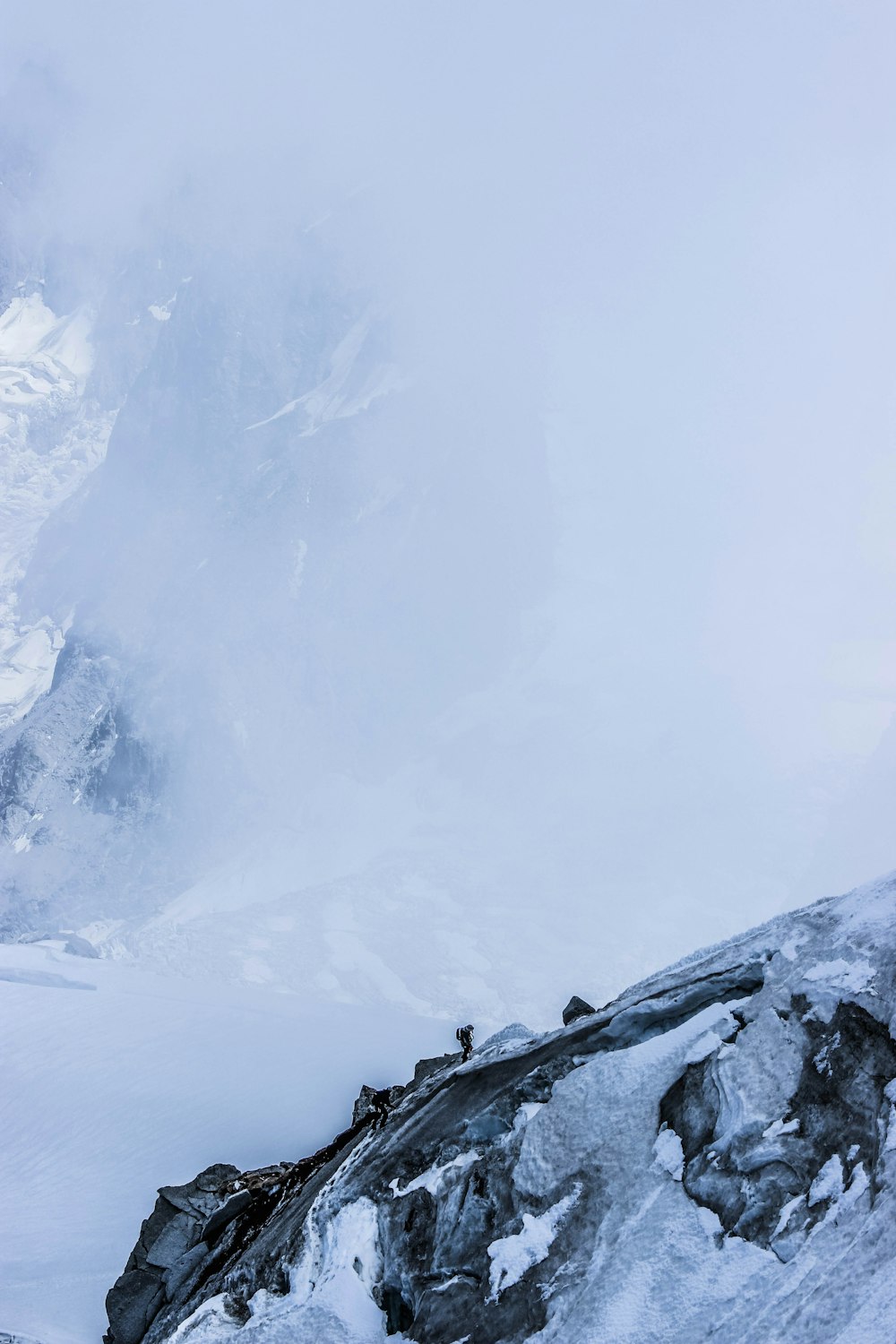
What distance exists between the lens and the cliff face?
8.11 metres

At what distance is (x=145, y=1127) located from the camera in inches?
1225

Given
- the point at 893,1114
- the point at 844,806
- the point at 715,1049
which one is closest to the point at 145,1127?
the point at 715,1049

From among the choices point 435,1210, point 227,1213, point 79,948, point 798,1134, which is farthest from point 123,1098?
point 79,948

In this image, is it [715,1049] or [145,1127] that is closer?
[715,1049]

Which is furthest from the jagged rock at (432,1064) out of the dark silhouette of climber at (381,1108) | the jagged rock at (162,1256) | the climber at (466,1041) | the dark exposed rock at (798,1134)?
the dark exposed rock at (798,1134)

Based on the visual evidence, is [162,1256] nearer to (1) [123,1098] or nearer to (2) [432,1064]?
(2) [432,1064]

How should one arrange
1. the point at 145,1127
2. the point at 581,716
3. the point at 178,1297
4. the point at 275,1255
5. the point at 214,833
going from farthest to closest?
the point at 581,716
the point at 214,833
the point at 145,1127
the point at 178,1297
the point at 275,1255

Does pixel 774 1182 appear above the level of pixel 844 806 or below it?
below

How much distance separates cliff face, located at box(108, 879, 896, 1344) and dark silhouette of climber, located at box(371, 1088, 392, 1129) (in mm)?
517

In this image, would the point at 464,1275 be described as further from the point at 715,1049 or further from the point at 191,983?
the point at 191,983

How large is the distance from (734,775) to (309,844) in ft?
322

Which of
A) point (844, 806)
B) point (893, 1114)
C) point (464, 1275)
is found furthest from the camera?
point (844, 806)

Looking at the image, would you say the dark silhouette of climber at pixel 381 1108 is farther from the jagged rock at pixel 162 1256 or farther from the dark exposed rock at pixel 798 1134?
the dark exposed rock at pixel 798 1134

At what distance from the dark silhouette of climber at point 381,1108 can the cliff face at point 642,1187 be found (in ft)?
1.70
